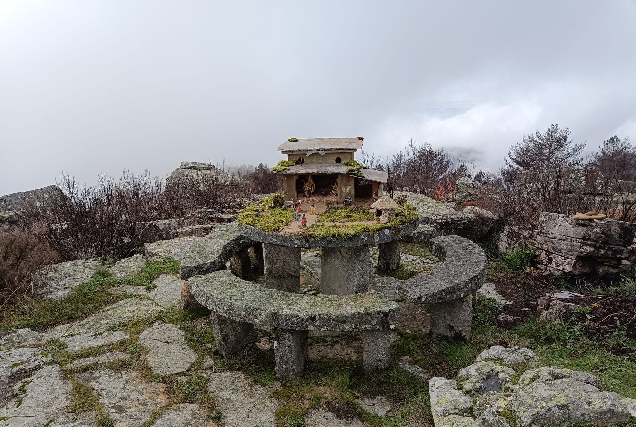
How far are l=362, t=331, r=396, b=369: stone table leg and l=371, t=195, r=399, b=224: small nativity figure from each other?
2052 millimetres

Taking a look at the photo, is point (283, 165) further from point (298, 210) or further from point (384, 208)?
point (384, 208)

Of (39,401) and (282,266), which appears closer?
(39,401)

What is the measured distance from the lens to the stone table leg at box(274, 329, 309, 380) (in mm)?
6730

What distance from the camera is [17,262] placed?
31.9 ft

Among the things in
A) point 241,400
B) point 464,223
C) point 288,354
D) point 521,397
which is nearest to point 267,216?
point 288,354

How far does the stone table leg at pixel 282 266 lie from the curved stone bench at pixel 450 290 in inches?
93.5

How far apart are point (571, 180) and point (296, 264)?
1123 cm

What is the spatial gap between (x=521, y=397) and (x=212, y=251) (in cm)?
616

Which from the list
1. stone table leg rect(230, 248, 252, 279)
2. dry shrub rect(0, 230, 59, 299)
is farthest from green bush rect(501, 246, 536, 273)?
dry shrub rect(0, 230, 59, 299)

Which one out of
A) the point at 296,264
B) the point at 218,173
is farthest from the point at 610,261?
the point at 218,173

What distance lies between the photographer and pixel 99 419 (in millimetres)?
5910

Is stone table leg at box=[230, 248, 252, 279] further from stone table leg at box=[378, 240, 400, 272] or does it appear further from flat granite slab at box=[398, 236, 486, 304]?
flat granite slab at box=[398, 236, 486, 304]

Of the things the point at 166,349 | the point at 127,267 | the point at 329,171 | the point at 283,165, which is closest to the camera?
the point at 166,349

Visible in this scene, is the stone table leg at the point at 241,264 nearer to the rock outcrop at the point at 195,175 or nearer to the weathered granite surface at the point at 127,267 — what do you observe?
the weathered granite surface at the point at 127,267
